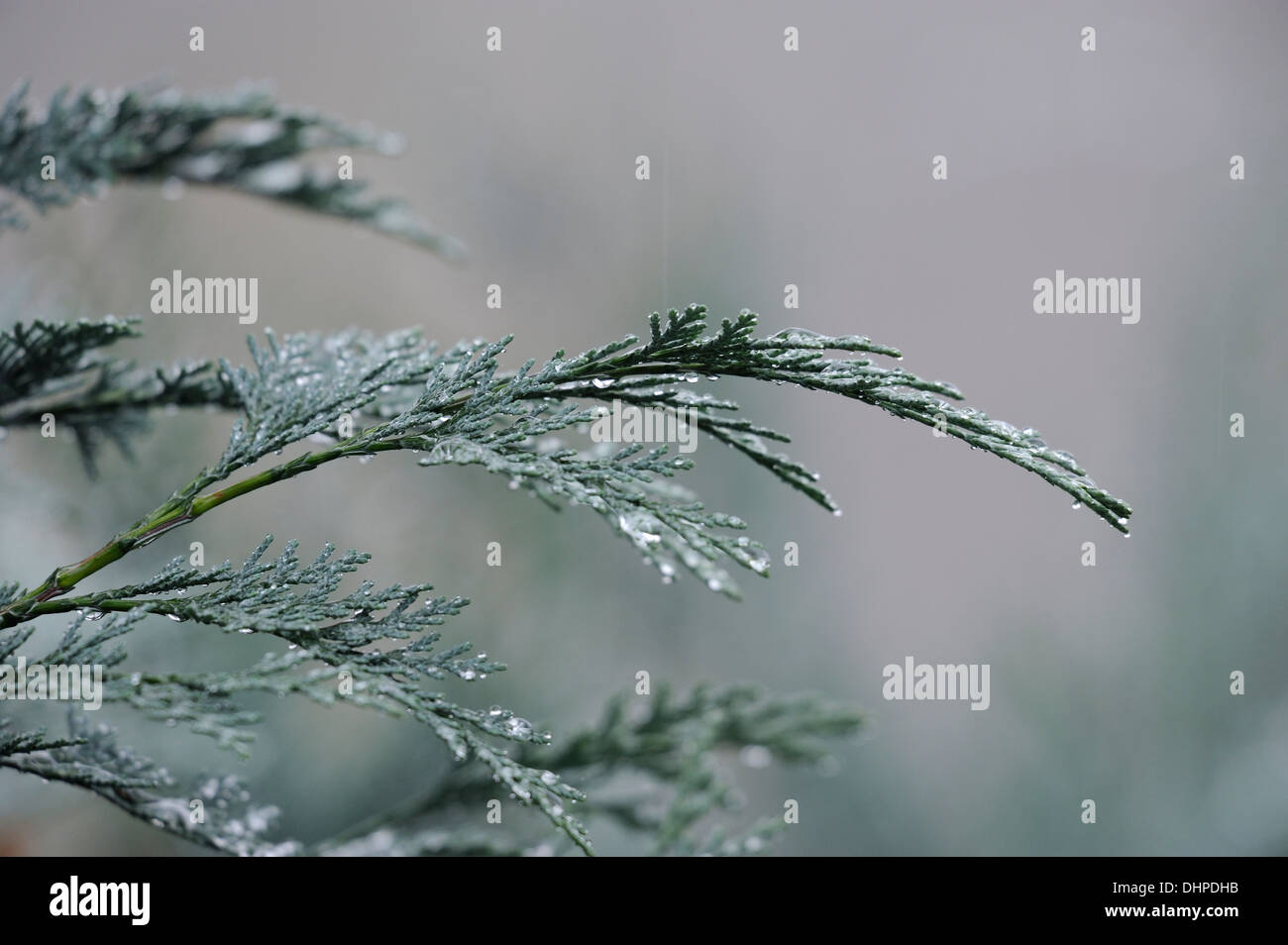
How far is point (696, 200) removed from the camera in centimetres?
645

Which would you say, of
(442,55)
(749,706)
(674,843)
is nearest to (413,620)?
(674,843)

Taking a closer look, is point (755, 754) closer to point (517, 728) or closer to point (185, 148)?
point (517, 728)
